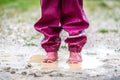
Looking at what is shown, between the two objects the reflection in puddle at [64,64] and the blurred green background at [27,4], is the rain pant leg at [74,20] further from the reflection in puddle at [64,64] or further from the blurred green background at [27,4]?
the blurred green background at [27,4]

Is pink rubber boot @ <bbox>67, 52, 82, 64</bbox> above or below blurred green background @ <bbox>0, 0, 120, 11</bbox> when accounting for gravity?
below

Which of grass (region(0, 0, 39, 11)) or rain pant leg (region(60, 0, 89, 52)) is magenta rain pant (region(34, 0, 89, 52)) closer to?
rain pant leg (region(60, 0, 89, 52))

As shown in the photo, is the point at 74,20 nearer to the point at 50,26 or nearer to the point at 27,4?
the point at 50,26

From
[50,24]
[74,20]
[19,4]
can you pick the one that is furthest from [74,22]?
[19,4]

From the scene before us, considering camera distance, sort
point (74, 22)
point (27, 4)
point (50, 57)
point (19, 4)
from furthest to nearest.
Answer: point (27, 4), point (19, 4), point (50, 57), point (74, 22)

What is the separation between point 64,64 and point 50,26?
399 millimetres

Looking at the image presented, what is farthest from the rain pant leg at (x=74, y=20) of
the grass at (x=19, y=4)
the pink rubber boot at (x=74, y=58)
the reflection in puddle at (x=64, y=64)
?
the grass at (x=19, y=4)

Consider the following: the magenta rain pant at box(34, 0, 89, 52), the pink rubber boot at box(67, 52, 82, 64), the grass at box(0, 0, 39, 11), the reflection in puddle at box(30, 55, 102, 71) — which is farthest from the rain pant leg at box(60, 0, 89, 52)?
the grass at box(0, 0, 39, 11)

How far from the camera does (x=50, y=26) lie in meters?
4.70

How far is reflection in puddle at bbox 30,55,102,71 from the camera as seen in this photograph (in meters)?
4.52

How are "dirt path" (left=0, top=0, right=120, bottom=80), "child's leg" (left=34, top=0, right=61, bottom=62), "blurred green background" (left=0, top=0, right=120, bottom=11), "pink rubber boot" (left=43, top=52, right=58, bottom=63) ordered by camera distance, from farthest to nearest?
"blurred green background" (left=0, top=0, right=120, bottom=11) → "pink rubber boot" (left=43, top=52, right=58, bottom=63) → "child's leg" (left=34, top=0, right=61, bottom=62) → "dirt path" (left=0, top=0, right=120, bottom=80)

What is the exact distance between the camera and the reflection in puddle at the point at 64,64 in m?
4.52

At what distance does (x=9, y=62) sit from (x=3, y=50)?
714mm

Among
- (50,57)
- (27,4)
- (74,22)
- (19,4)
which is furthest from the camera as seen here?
(27,4)
